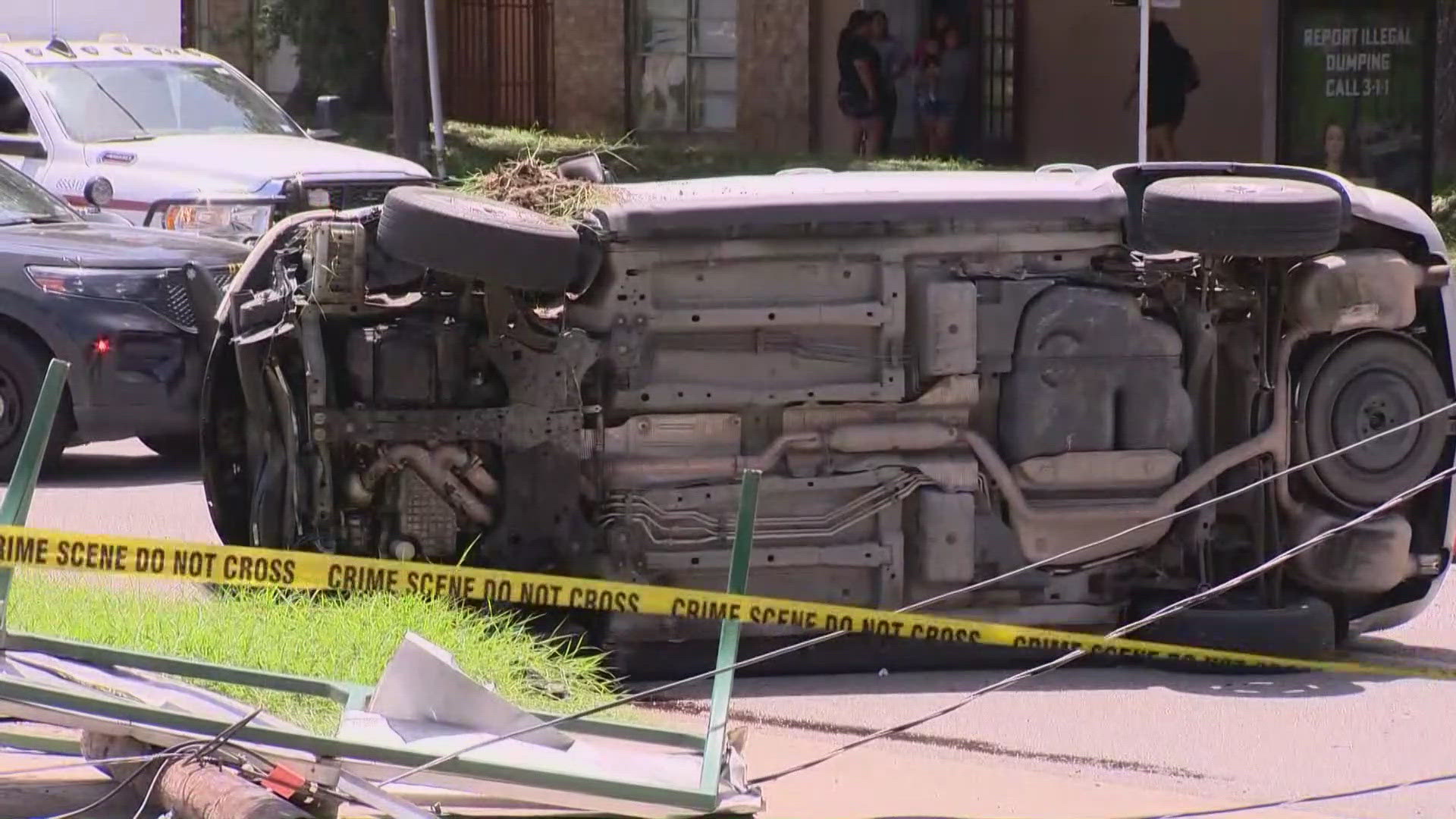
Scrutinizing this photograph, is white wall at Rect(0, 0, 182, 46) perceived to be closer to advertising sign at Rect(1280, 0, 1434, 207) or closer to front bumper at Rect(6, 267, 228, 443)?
front bumper at Rect(6, 267, 228, 443)

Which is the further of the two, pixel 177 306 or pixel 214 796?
pixel 177 306

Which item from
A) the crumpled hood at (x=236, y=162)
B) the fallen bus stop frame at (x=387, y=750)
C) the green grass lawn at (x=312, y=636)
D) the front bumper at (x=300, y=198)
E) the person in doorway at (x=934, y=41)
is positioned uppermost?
the person in doorway at (x=934, y=41)

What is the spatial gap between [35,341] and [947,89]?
14631 mm

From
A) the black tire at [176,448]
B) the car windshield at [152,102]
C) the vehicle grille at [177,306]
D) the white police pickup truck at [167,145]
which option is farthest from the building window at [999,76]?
the vehicle grille at [177,306]

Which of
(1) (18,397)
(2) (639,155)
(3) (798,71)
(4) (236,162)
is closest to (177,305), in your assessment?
(1) (18,397)

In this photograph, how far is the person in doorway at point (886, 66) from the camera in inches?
912

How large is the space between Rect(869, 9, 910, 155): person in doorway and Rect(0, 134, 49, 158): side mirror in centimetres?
1121

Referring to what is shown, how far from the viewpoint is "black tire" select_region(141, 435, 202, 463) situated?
11.4 meters

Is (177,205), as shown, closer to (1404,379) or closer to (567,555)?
(567,555)

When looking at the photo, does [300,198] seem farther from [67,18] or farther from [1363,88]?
[1363,88]

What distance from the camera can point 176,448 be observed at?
11.4m

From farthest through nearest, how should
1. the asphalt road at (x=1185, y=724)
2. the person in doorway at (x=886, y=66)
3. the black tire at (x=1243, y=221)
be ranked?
the person in doorway at (x=886, y=66) < the black tire at (x=1243, y=221) < the asphalt road at (x=1185, y=724)

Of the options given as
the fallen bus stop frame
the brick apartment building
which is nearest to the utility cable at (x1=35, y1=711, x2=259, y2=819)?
the fallen bus stop frame

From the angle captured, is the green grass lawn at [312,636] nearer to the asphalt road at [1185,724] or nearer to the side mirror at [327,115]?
the asphalt road at [1185,724]
